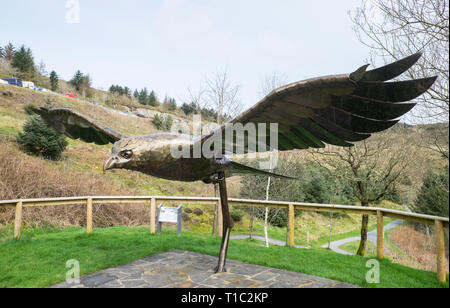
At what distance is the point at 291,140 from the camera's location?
10.2 ft

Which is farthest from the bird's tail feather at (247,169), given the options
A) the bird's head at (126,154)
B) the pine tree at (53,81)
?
the pine tree at (53,81)

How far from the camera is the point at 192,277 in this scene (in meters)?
3.39

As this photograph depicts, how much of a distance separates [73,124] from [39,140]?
10816mm

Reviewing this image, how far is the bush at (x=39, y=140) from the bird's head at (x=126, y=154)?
→ 1191 cm

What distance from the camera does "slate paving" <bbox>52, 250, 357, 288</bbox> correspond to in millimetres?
3154

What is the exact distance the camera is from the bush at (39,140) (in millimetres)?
12336

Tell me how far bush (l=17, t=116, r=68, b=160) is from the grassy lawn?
845cm

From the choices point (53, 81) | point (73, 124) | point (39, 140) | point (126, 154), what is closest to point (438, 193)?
point (126, 154)

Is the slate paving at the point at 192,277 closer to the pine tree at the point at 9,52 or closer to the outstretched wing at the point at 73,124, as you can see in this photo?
the outstretched wing at the point at 73,124

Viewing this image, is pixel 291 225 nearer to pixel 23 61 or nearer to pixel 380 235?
pixel 380 235

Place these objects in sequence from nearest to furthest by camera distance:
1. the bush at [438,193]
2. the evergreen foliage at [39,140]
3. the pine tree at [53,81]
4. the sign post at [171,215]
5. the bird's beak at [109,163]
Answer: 1. the bush at [438,193]
2. the bird's beak at [109,163]
3. the sign post at [171,215]
4. the evergreen foliage at [39,140]
5. the pine tree at [53,81]

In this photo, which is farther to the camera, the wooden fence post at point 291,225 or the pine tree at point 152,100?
the pine tree at point 152,100
